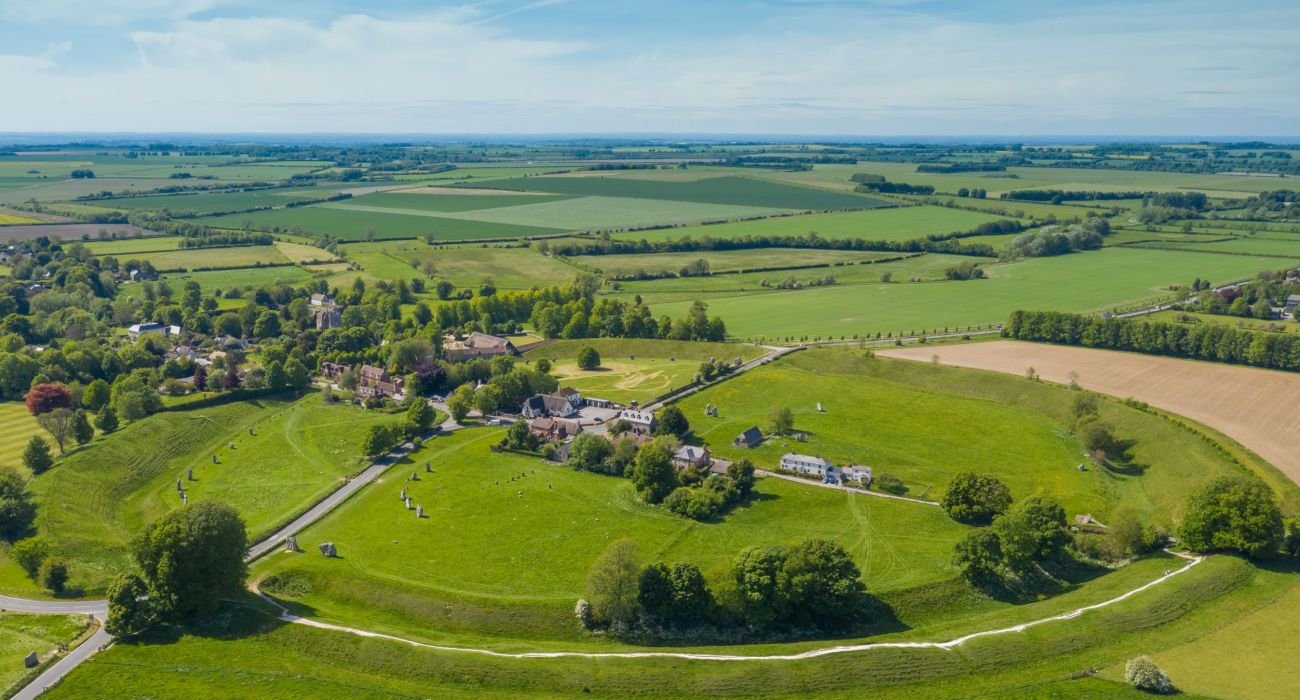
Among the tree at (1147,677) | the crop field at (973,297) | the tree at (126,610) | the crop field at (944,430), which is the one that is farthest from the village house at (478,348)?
the tree at (1147,677)

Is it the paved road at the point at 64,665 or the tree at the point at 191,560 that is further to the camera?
the tree at the point at 191,560

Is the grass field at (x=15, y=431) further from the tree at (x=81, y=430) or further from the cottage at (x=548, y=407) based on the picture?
the cottage at (x=548, y=407)

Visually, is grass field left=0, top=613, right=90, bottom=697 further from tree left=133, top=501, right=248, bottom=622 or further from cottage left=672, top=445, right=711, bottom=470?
cottage left=672, top=445, right=711, bottom=470

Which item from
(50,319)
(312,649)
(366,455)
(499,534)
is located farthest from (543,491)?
(50,319)

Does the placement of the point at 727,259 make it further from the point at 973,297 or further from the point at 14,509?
the point at 14,509

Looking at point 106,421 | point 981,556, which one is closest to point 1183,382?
point 981,556
